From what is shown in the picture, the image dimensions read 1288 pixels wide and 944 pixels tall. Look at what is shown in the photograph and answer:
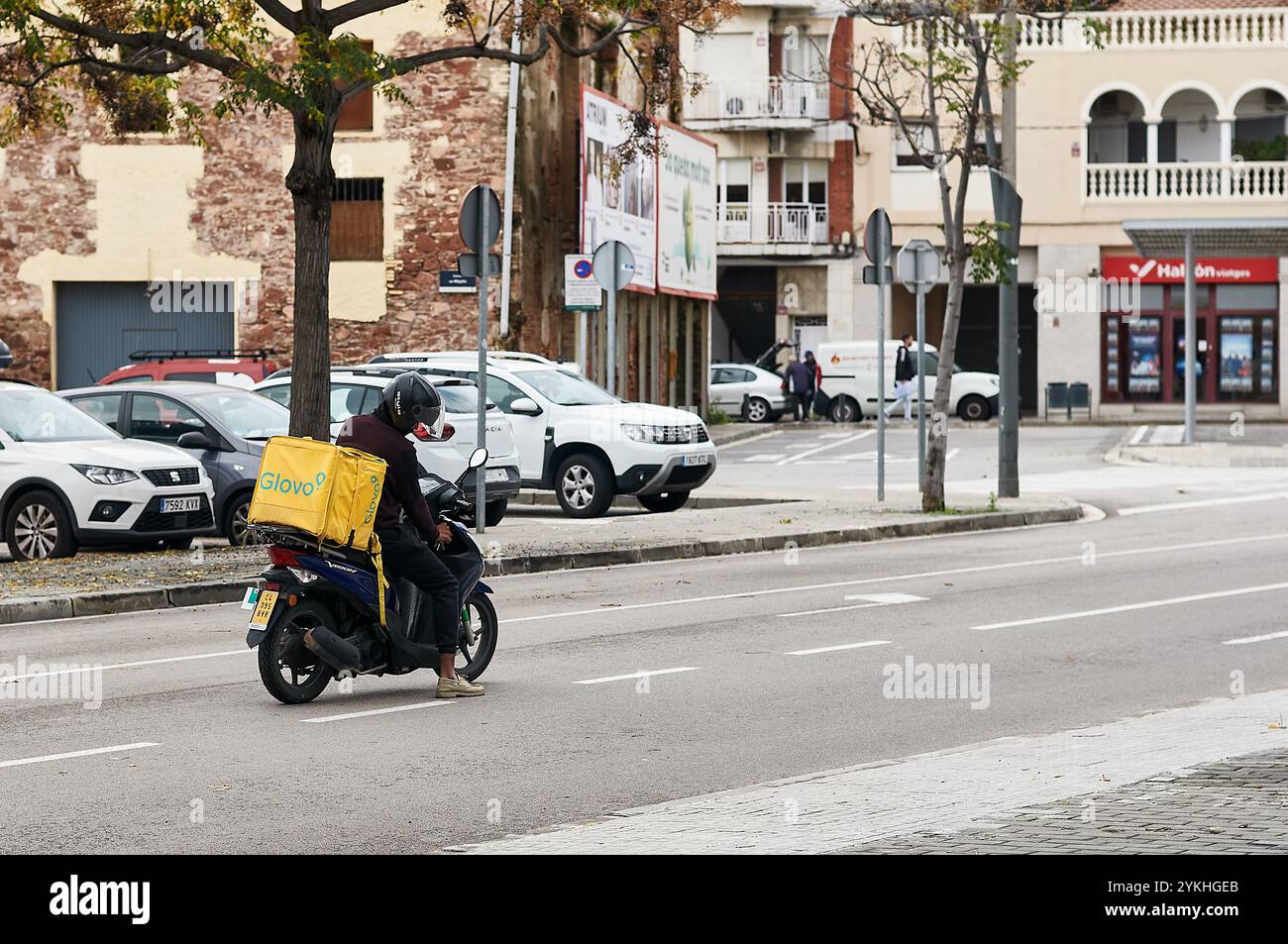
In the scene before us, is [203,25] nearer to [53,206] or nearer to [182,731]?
[182,731]

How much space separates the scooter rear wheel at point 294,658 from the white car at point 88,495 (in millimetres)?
7432

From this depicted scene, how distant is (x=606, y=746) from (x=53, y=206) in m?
27.2

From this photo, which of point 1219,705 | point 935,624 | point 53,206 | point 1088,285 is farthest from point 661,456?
point 1088,285

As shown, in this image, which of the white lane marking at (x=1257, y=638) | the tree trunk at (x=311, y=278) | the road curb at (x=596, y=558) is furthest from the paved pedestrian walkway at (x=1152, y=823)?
the tree trunk at (x=311, y=278)

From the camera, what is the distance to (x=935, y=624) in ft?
44.9

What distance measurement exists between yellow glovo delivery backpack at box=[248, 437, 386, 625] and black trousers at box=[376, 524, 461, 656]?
0.89 feet

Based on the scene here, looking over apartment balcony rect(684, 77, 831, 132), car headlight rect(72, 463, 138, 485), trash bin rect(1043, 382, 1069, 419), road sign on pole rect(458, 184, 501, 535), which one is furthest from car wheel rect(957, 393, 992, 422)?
car headlight rect(72, 463, 138, 485)

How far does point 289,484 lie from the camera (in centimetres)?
992

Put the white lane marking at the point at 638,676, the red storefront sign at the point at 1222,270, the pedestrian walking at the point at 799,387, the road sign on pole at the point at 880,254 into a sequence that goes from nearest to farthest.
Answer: the white lane marking at the point at 638,676, the road sign on pole at the point at 880,254, the pedestrian walking at the point at 799,387, the red storefront sign at the point at 1222,270

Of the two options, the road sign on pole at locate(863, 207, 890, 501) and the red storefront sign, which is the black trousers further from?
the red storefront sign

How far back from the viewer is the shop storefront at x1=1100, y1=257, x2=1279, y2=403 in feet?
169

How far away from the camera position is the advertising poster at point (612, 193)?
112 feet

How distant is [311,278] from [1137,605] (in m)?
7.47

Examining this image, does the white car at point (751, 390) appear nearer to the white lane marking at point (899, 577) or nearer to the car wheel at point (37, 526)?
the white lane marking at point (899, 577)
